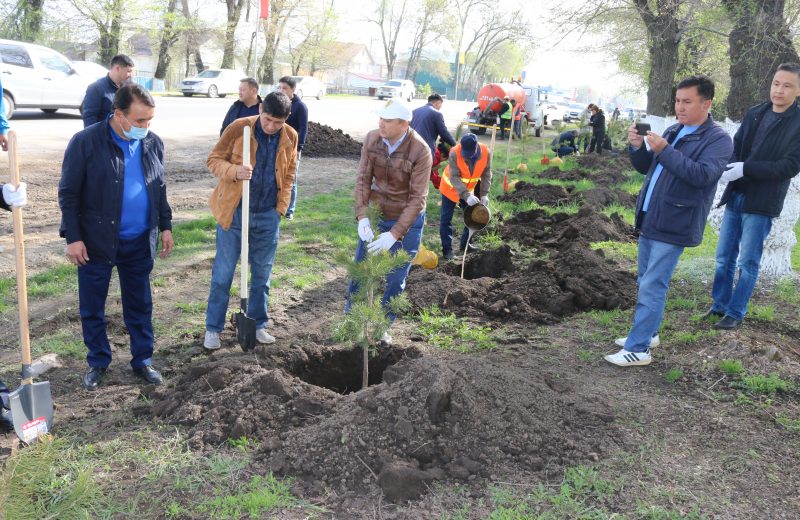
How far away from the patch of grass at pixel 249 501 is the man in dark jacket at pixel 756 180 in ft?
13.3

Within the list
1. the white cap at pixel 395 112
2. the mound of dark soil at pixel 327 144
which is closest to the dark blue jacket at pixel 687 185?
the white cap at pixel 395 112

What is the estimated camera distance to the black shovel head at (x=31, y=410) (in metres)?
3.20

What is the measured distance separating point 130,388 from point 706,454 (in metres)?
3.54

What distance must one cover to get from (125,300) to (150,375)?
1.75 feet

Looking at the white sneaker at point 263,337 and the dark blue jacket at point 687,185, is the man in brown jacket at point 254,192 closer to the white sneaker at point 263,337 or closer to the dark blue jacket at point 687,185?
the white sneaker at point 263,337

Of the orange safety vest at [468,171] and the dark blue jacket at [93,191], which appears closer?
the dark blue jacket at [93,191]

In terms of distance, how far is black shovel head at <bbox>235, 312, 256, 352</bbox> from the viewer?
4.48 meters

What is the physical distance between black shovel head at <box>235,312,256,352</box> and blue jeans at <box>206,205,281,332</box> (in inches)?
10.6

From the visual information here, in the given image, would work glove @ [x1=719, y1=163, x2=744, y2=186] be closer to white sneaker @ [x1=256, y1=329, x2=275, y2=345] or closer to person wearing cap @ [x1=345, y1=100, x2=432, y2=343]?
person wearing cap @ [x1=345, y1=100, x2=432, y2=343]

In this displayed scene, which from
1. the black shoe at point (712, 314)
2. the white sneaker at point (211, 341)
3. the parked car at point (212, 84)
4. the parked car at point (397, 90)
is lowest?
the white sneaker at point (211, 341)

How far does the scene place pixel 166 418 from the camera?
11.8ft

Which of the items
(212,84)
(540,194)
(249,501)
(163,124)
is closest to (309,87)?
(212,84)

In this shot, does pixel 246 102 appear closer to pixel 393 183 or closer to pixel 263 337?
pixel 393 183

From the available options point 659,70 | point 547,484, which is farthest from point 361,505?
point 659,70
